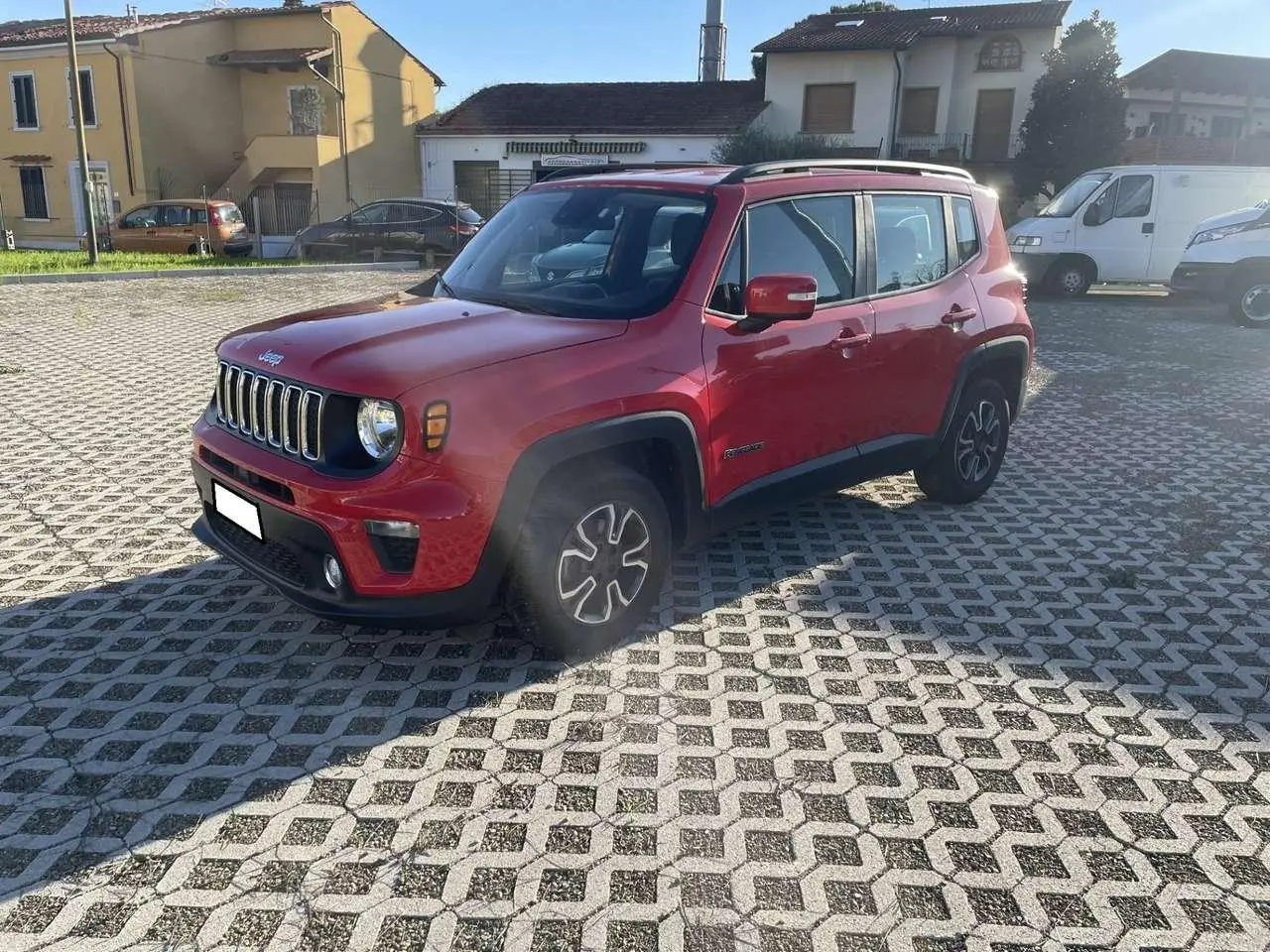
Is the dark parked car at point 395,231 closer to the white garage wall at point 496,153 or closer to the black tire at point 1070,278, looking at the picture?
the black tire at point 1070,278

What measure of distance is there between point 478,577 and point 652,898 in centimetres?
129

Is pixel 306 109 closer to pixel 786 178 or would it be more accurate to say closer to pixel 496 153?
pixel 496 153

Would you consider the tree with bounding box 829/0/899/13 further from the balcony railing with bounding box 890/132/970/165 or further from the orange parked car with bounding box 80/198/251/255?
the orange parked car with bounding box 80/198/251/255

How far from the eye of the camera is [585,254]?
4.39 metres

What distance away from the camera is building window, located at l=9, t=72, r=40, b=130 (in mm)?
32938

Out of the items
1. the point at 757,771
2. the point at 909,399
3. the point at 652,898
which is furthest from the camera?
the point at 909,399

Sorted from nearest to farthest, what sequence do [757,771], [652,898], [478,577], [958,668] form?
[652,898] < [757,771] < [478,577] < [958,668]

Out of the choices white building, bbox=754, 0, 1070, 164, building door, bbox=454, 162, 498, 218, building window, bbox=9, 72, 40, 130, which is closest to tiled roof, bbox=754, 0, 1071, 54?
white building, bbox=754, 0, 1070, 164

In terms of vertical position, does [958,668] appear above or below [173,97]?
below

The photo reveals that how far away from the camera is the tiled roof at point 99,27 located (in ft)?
101

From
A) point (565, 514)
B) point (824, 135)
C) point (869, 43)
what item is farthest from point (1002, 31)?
point (565, 514)

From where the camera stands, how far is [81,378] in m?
9.05

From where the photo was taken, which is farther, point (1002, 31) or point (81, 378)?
point (1002, 31)

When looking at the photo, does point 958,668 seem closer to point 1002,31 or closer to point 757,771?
point 757,771
